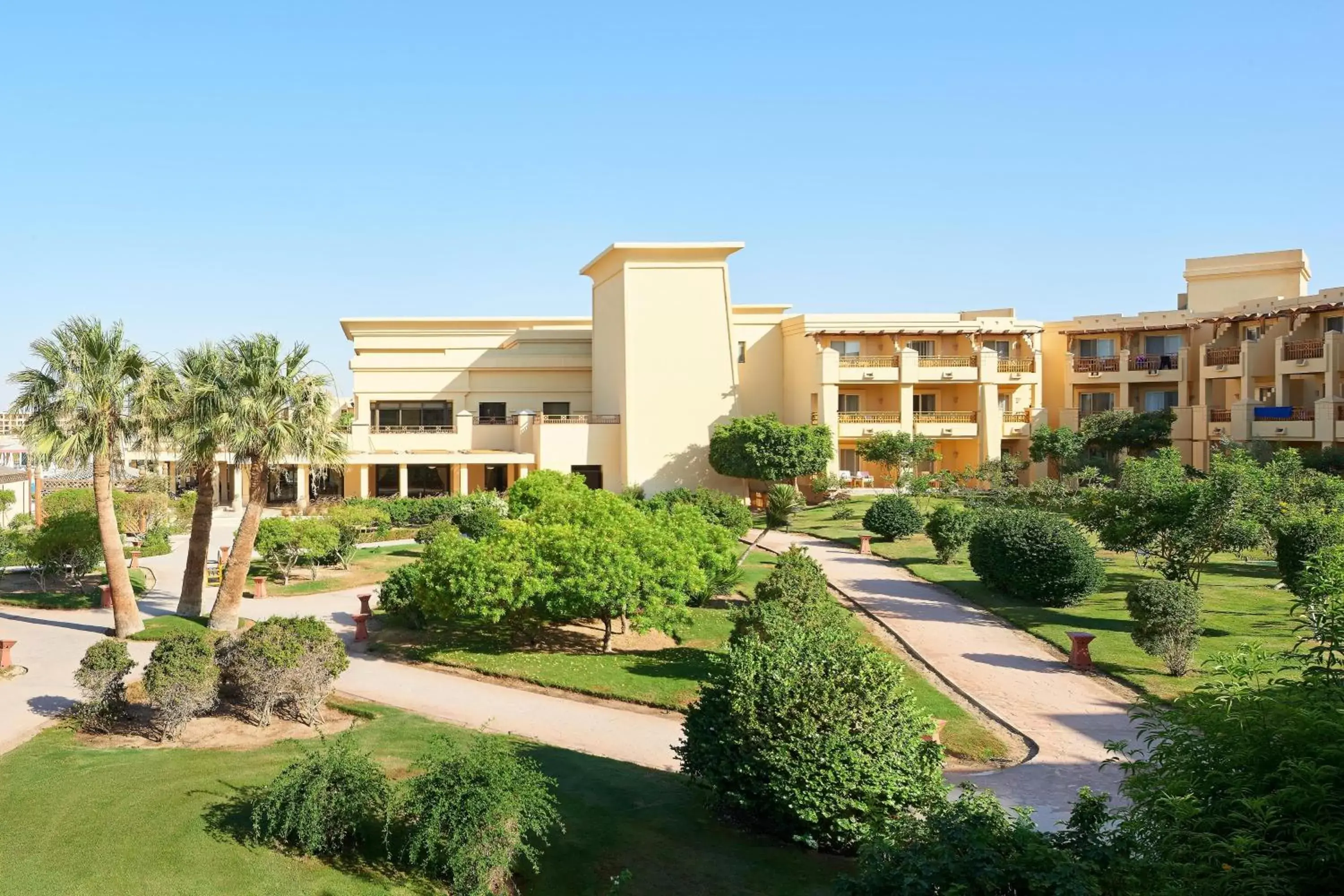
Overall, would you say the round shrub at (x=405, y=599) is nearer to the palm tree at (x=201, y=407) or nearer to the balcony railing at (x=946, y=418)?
the palm tree at (x=201, y=407)

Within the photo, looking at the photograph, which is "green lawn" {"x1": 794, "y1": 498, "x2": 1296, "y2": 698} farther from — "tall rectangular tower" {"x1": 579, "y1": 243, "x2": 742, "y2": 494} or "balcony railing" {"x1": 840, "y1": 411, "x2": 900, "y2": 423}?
"tall rectangular tower" {"x1": 579, "y1": 243, "x2": 742, "y2": 494}

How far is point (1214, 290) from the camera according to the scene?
5353 cm

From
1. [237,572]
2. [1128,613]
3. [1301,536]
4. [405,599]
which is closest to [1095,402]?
[1301,536]

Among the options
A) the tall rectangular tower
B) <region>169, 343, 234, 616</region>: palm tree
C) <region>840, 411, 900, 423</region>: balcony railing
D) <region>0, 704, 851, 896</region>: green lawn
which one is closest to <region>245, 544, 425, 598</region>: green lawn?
<region>169, 343, 234, 616</region>: palm tree

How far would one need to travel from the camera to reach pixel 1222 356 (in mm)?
46062

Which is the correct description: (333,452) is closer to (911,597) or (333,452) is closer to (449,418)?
(911,597)

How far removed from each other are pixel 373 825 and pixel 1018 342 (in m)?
45.5

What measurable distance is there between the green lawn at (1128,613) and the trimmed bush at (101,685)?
17.1 m

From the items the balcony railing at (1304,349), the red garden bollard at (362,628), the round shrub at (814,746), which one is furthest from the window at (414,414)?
the round shrub at (814,746)

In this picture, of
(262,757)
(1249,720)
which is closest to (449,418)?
(262,757)

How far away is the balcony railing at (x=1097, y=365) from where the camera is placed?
4988 centimetres

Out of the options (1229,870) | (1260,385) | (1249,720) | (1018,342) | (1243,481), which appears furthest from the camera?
(1018,342)

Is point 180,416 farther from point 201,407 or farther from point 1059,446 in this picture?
point 1059,446

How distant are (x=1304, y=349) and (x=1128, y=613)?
87.8ft
